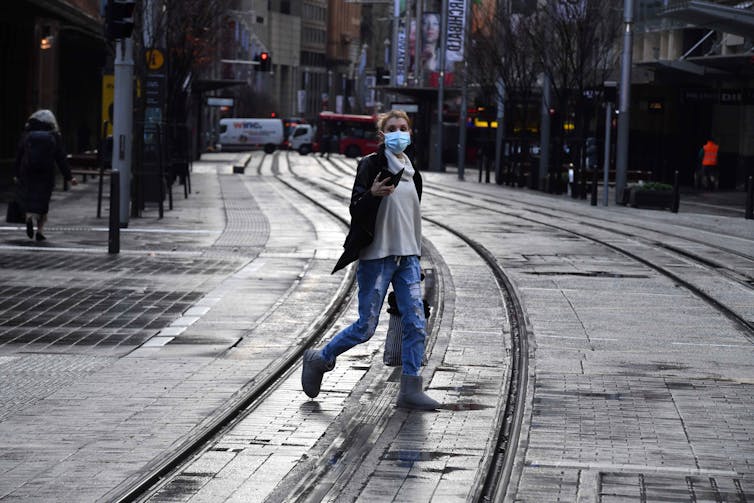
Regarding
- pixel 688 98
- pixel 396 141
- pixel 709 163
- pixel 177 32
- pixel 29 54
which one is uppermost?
pixel 177 32

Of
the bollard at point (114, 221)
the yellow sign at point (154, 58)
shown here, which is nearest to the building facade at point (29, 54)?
the yellow sign at point (154, 58)

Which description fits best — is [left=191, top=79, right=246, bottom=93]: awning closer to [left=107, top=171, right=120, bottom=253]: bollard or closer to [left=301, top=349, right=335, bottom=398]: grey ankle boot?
[left=107, top=171, right=120, bottom=253]: bollard

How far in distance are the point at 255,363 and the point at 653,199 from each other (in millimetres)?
26451

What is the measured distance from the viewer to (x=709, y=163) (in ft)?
160

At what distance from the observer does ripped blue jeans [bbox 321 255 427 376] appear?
8688mm

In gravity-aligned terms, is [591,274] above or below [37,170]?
below

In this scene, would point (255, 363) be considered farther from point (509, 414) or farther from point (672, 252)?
point (672, 252)

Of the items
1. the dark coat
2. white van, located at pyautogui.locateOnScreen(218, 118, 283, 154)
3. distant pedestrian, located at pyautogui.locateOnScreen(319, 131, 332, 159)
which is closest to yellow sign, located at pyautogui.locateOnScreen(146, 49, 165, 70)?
the dark coat

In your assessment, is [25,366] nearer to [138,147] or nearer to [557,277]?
[557,277]

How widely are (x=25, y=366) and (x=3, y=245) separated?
9327mm

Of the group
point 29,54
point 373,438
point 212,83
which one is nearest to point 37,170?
point 373,438

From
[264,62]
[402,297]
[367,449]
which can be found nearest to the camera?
[367,449]

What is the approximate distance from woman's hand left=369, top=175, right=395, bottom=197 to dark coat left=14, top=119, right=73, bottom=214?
39.1 ft

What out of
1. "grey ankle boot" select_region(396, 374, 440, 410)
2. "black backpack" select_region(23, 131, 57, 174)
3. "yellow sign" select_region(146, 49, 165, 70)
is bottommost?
"grey ankle boot" select_region(396, 374, 440, 410)
